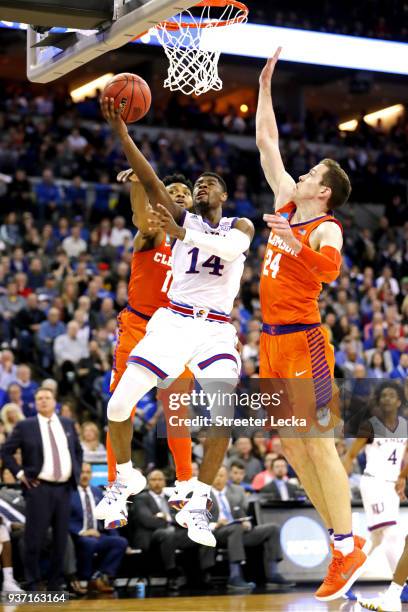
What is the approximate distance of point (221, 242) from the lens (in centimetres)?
704

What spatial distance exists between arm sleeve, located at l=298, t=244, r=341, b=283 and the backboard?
1.74m

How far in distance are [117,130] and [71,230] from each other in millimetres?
12017

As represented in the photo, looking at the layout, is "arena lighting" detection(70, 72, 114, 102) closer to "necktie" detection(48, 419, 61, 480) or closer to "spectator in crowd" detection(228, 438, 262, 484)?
"spectator in crowd" detection(228, 438, 262, 484)

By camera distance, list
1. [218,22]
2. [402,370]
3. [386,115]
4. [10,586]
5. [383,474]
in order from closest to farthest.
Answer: [218,22] → [383,474] → [10,586] → [402,370] → [386,115]

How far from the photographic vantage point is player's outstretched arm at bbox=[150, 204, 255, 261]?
6.80m

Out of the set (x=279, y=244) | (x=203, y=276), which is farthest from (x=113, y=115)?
(x=279, y=244)

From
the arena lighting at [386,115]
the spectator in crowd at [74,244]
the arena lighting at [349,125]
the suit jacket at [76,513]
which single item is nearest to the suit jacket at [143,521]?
the suit jacket at [76,513]

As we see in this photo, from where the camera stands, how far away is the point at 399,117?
30.3 m

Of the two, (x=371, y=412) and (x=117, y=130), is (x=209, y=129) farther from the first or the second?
(x=117, y=130)

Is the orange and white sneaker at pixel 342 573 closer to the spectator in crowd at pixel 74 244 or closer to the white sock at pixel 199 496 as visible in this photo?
the white sock at pixel 199 496

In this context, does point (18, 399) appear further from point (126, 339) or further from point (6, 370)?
point (126, 339)

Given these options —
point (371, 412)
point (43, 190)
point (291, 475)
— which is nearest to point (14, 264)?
point (43, 190)

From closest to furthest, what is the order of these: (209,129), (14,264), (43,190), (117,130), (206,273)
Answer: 1. (117,130)
2. (206,273)
3. (14,264)
4. (43,190)
5. (209,129)

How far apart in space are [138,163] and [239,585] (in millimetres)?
6975
